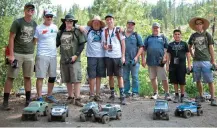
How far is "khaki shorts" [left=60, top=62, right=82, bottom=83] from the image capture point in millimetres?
7512

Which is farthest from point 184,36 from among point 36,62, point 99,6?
point 99,6

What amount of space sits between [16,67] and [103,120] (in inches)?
105

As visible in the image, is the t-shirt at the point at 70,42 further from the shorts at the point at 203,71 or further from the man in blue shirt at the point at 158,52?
the shorts at the point at 203,71

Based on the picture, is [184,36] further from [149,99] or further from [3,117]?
[3,117]

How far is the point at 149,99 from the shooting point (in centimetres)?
902

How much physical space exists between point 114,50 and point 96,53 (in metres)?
0.51

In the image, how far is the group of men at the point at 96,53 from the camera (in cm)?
727

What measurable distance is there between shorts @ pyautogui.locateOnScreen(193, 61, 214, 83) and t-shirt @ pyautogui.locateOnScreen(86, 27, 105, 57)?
2832mm

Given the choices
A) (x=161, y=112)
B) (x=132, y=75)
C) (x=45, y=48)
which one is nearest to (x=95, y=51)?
(x=45, y=48)

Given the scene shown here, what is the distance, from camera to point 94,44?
7914 millimetres

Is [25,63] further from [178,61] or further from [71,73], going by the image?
[178,61]

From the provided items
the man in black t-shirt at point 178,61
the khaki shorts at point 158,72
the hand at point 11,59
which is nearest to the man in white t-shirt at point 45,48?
the hand at point 11,59

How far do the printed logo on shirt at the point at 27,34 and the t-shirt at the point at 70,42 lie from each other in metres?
0.79

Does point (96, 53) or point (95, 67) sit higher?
point (96, 53)
